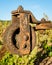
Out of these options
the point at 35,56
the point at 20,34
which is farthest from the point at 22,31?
the point at 35,56

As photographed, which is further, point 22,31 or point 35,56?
point 35,56

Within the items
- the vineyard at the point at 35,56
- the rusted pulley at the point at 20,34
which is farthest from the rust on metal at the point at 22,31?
the vineyard at the point at 35,56

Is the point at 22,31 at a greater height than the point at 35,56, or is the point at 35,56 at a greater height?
the point at 22,31

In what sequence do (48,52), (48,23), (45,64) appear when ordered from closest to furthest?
(48,23), (45,64), (48,52)

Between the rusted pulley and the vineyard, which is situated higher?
the rusted pulley

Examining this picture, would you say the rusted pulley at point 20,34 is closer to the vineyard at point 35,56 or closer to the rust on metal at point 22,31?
the rust on metal at point 22,31

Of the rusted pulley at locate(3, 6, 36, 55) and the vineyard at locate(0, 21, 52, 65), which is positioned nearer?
the rusted pulley at locate(3, 6, 36, 55)

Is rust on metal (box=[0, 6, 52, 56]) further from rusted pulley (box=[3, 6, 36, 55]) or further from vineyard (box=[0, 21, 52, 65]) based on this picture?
vineyard (box=[0, 21, 52, 65])

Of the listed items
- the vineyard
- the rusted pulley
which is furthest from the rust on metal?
the vineyard

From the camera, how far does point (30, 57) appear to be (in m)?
7.73

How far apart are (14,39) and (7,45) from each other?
9.3 inches

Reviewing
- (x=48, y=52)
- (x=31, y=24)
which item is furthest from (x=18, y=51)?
(x=48, y=52)

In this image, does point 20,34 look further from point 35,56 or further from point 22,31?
point 35,56

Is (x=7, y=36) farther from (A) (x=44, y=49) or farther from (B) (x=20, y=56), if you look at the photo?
(A) (x=44, y=49)
